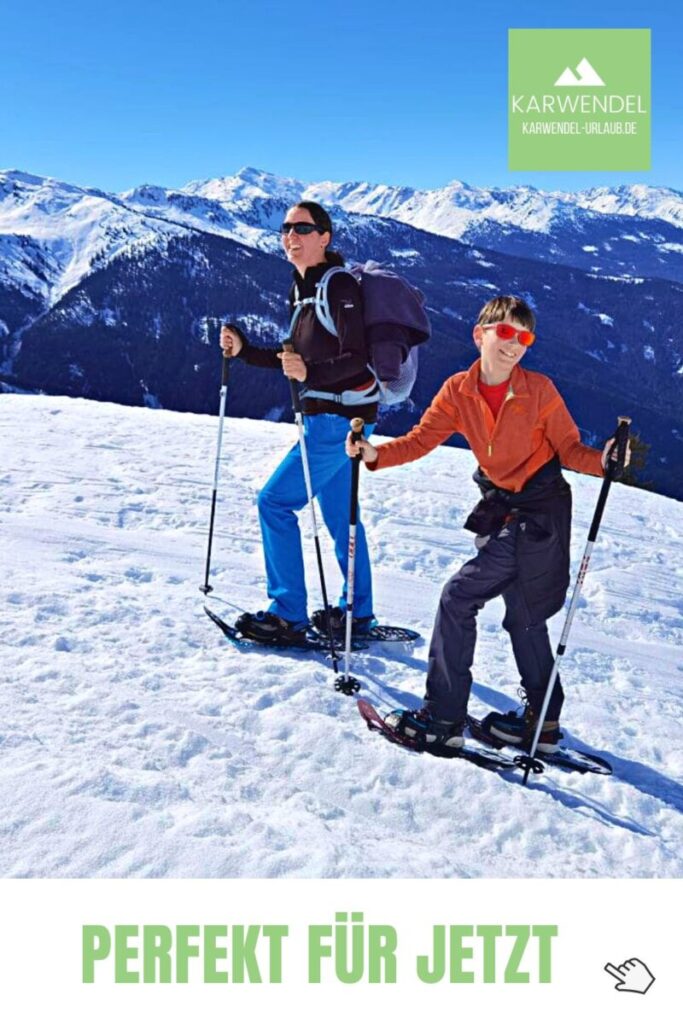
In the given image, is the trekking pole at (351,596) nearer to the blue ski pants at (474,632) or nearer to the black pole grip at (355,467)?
the black pole grip at (355,467)

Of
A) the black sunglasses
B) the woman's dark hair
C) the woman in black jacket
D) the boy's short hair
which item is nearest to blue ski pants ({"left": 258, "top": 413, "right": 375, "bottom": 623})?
the woman in black jacket

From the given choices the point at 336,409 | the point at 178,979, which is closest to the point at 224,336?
the point at 336,409

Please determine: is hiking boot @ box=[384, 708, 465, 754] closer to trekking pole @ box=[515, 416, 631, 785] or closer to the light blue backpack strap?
trekking pole @ box=[515, 416, 631, 785]

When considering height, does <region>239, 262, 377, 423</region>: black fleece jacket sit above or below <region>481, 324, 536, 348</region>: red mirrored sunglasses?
above

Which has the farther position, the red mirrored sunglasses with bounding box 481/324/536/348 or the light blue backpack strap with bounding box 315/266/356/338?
the light blue backpack strap with bounding box 315/266/356/338

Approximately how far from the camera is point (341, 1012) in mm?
Result: 2559

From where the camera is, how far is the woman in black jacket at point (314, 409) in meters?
4.43

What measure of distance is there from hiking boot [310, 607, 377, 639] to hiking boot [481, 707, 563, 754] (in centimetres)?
120

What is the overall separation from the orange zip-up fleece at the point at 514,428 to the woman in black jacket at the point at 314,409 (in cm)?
70

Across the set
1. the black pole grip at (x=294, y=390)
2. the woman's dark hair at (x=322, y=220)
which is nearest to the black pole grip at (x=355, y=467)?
the black pole grip at (x=294, y=390)

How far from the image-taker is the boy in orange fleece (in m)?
3.67

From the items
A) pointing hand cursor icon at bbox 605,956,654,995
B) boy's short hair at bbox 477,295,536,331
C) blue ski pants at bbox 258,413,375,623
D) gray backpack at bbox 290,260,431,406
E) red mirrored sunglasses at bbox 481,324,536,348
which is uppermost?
gray backpack at bbox 290,260,431,406

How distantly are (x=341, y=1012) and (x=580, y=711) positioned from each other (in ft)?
8.70

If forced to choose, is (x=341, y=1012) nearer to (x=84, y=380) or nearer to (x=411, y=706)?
(x=411, y=706)
